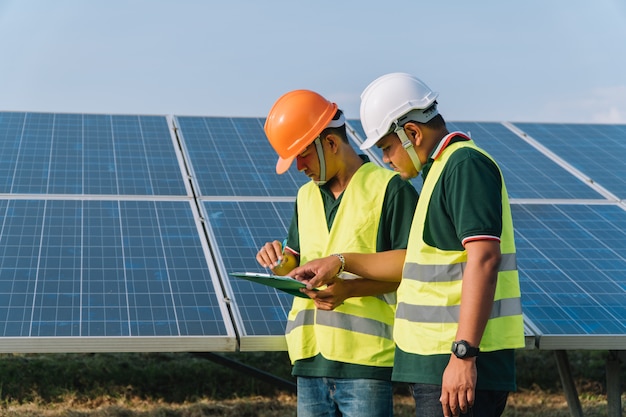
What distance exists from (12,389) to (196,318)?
388cm

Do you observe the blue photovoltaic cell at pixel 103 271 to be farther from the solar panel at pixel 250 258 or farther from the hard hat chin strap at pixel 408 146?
the hard hat chin strap at pixel 408 146

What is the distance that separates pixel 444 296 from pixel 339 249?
0.73 m

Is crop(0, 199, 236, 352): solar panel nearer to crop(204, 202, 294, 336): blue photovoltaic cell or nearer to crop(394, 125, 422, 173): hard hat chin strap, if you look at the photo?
crop(204, 202, 294, 336): blue photovoltaic cell

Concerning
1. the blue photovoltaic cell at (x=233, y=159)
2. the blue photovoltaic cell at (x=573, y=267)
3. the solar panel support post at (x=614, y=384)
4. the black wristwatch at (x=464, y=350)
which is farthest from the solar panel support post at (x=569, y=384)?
the black wristwatch at (x=464, y=350)

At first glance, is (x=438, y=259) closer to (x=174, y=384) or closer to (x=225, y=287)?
(x=225, y=287)

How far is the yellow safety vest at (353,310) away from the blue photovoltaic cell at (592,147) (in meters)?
4.04

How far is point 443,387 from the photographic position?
3363 millimetres

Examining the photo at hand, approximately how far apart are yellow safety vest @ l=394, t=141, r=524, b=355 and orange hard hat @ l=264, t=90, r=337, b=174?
74 centimetres

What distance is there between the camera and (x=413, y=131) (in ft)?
12.2

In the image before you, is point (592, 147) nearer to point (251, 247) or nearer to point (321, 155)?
point (251, 247)

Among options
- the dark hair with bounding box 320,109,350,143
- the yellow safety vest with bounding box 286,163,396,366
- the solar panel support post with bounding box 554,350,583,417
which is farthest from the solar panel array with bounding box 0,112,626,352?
the dark hair with bounding box 320,109,350,143

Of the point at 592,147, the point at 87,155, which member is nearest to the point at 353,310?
the point at 87,155

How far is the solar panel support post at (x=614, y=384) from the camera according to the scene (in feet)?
19.4

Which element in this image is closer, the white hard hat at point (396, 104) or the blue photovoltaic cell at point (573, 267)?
the white hard hat at point (396, 104)
